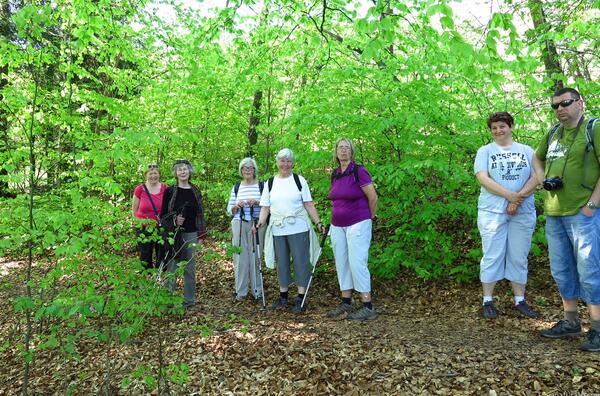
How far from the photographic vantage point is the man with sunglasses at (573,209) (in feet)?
10.1

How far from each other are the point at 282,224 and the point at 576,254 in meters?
2.81

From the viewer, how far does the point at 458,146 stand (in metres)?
4.78

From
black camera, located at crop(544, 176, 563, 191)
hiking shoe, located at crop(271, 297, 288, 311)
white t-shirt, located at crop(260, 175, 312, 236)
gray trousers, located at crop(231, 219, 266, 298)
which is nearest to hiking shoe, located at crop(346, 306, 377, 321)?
hiking shoe, located at crop(271, 297, 288, 311)

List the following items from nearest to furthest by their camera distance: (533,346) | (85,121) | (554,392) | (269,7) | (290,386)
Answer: (554,392), (290,386), (533,346), (85,121), (269,7)

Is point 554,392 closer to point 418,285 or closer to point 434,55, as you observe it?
point 418,285

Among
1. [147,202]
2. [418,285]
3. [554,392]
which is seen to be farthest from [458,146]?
[147,202]

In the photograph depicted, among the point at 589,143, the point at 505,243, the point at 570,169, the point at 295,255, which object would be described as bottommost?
the point at 295,255

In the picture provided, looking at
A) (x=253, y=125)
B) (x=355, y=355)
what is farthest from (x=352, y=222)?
(x=253, y=125)

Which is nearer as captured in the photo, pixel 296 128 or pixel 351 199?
pixel 351 199

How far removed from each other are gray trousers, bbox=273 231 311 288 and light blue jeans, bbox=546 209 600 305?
244 cm

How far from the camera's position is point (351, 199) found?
4.25 m

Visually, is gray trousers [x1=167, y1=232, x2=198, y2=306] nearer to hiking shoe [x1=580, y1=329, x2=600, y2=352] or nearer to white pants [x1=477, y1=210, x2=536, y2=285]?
white pants [x1=477, y1=210, x2=536, y2=285]

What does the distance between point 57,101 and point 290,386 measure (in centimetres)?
338

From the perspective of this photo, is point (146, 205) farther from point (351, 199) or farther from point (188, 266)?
point (351, 199)
